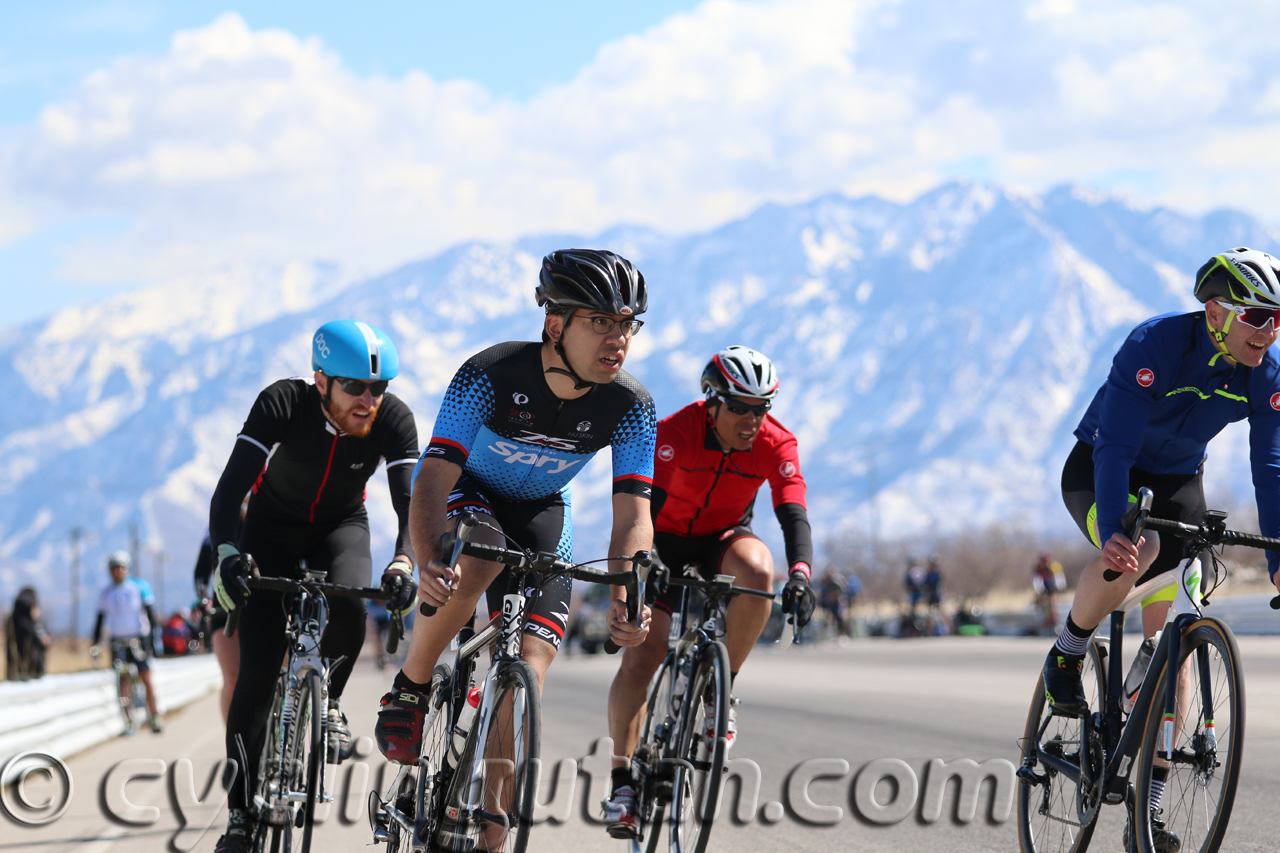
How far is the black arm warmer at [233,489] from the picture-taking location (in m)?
6.57

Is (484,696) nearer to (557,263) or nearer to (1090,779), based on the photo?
(557,263)

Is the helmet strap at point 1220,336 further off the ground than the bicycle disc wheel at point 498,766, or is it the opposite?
the helmet strap at point 1220,336

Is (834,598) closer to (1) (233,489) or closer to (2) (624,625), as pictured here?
(1) (233,489)

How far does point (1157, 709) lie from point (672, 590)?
244cm

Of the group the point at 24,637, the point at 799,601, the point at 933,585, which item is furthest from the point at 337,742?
the point at 933,585

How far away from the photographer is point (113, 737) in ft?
55.2

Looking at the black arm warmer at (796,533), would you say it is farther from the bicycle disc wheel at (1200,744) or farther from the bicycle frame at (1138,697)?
the bicycle disc wheel at (1200,744)

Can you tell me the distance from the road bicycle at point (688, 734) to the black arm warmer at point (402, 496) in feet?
4.01

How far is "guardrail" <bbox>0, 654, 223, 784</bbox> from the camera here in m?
11.8

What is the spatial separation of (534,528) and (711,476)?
149 centimetres

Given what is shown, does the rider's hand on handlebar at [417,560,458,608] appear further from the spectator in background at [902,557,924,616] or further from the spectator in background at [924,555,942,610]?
the spectator in background at [902,557,924,616]

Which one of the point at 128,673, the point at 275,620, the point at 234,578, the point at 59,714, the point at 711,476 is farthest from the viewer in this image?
the point at 128,673

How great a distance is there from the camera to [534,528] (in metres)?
6.05

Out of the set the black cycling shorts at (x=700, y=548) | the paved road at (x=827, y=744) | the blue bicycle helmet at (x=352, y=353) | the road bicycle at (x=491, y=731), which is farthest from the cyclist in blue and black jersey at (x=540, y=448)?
the paved road at (x=827, y=744)
